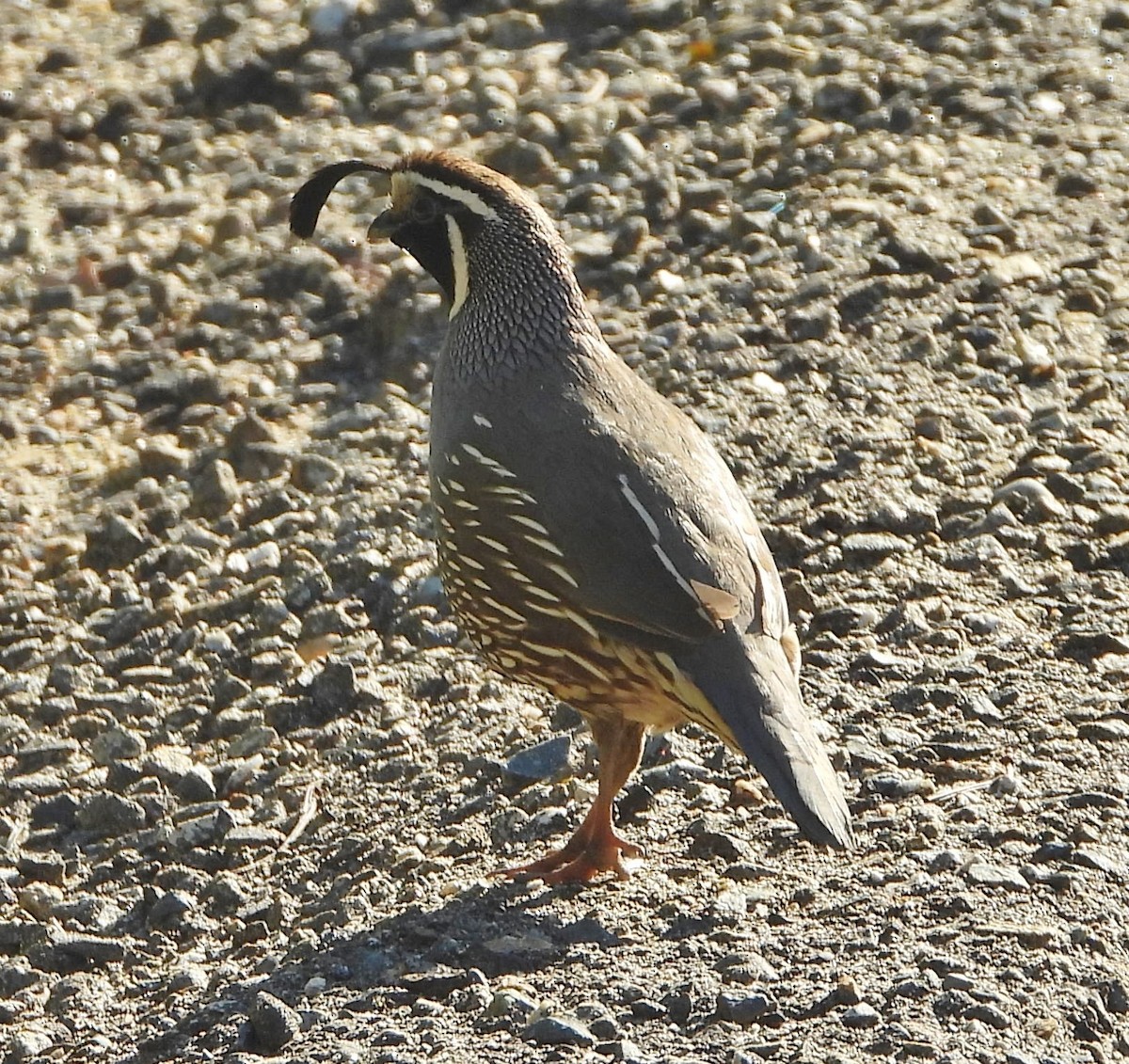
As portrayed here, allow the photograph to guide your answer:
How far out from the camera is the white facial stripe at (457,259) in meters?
5.39

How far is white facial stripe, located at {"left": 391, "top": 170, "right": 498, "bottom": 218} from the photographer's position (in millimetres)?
5348

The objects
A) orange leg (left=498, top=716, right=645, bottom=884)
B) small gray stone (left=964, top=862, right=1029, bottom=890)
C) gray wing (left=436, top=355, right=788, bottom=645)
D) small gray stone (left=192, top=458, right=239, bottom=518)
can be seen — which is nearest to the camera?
small gray stone (left=964, top=862, right=1029, bottom=890)

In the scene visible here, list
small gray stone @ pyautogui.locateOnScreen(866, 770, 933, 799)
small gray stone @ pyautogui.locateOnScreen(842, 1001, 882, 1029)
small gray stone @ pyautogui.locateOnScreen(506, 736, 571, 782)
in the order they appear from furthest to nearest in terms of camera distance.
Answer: small gray stone @ pyautogui.locateOnScreen(506, 736, 571, 782)
small gray stone @ pyautogui.locateOnScreen(866, 770, 933, 799)
small gray stone @ pyautogui.locateOnScreen(842, 1001, 882, 1029)

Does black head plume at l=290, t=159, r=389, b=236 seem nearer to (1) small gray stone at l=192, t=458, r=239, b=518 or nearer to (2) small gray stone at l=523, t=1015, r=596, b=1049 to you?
(1) small gray stone at l=192, t=458, r=239, b=518

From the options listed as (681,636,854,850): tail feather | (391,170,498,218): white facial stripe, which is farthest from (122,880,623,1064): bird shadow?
(391,170,498,218): white facial stripe

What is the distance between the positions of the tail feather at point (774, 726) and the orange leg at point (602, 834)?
0.40 m

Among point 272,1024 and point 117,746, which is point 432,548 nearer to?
point 117,746

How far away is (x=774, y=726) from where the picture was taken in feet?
13.9

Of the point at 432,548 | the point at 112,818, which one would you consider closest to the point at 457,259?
the point at 432,548

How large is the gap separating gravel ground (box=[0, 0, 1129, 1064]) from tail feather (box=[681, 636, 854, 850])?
1.02ft

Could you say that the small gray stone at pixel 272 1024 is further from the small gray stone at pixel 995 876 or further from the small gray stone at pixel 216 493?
the small gray stone at pixel 216 493

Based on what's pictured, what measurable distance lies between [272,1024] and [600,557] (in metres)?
1.26

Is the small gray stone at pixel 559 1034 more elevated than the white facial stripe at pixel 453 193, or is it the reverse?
the white facial stripe at pixel 453 193

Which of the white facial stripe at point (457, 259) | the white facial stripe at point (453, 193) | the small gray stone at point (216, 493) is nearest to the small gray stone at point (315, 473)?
the small gray stone at point (216, 493)
